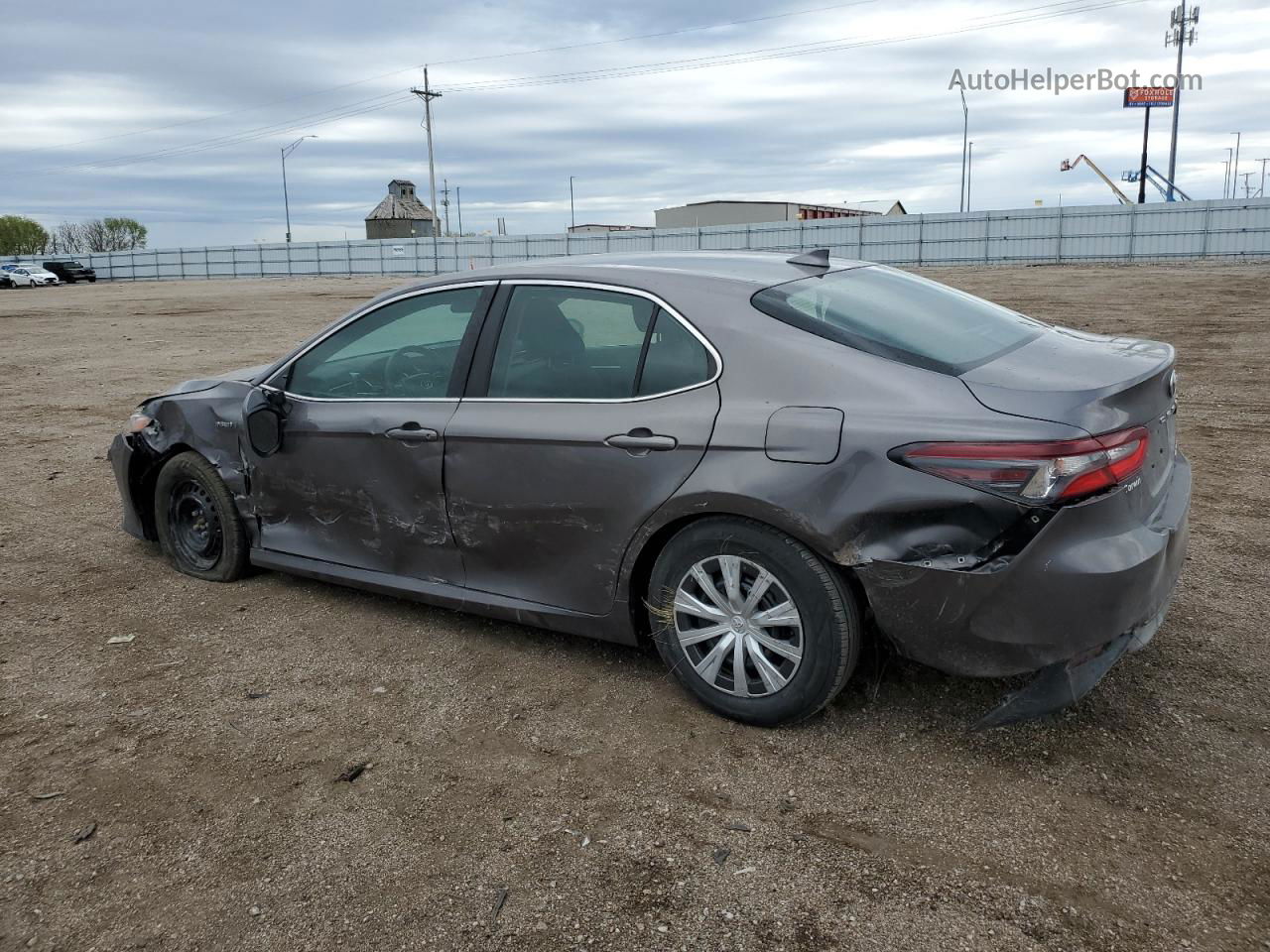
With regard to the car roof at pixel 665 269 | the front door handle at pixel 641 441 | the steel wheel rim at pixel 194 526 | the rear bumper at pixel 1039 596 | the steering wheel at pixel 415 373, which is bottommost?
the steel wheel rim at pixel 194 526

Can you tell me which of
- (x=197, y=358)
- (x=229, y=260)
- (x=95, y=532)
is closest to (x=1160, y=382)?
(x=95, y=532)

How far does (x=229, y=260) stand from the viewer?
188 feet

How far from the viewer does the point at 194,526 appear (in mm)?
5312

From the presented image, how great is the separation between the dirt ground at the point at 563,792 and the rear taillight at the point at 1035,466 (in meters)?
0.93

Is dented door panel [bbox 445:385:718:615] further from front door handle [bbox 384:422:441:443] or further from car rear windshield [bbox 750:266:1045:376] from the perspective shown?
car rear windshield [bbox 750:266:1045:376]

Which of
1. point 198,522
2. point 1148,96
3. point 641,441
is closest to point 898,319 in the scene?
point 641,441

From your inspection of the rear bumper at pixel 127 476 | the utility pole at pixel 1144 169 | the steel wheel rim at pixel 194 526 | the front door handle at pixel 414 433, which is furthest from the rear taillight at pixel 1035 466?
the utility pole at pixel 1144 169

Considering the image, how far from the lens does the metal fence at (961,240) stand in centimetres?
3447

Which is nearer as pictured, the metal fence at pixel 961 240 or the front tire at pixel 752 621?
the front tire at pixel 752 621

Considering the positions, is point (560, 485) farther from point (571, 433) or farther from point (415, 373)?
point (415, 373)

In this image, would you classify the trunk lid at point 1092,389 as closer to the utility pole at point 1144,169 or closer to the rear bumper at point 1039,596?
the rear bumper at point 1039,596

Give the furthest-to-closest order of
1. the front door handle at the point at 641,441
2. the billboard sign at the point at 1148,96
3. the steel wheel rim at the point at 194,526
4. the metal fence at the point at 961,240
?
the billboard sign at the point at 1148,96 → the metal fence at the point at 961,240 → the steel wheel rim at the point at 194,526 → the front door handle at the point at 641,441

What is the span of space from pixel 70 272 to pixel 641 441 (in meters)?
59.9

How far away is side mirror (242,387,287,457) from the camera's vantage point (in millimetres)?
4703
